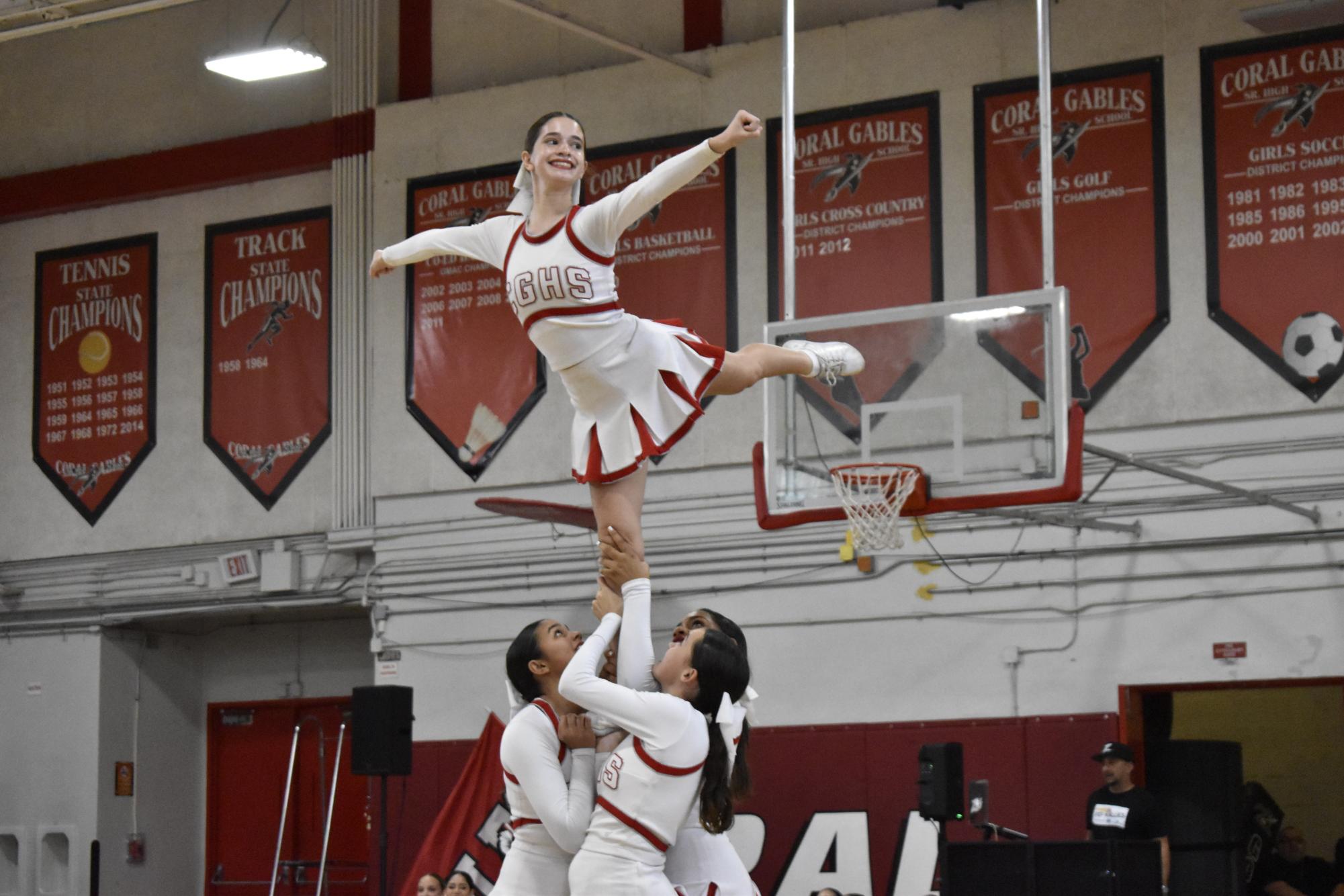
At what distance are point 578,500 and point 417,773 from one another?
2590 mm

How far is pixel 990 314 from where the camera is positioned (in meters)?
8.71

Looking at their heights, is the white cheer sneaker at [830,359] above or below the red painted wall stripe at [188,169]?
below

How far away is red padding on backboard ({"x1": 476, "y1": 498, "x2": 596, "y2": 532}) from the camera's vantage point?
12.0 meters

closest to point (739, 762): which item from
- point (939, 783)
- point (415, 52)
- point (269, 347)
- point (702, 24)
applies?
point (939, 783)

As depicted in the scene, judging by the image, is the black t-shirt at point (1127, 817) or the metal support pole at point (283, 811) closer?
the black t-shirt at point (1127, 817)

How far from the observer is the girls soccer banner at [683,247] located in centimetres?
1334

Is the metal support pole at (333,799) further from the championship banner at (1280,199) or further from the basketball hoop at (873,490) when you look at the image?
the championship banner at (1280,199)

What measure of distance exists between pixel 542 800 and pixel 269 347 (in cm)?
1050

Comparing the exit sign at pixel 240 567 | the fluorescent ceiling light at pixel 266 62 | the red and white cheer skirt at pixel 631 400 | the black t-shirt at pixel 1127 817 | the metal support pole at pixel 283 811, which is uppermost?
the fluorescent ceiling light at pixel 266 62

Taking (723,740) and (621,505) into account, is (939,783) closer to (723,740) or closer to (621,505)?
(723,740)

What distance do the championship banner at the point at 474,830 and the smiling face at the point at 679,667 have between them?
6.68m

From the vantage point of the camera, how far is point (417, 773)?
45.9 ft

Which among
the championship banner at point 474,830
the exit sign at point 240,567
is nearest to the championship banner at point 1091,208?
the championship banner at point 474,830

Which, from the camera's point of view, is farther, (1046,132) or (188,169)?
(188,169)
